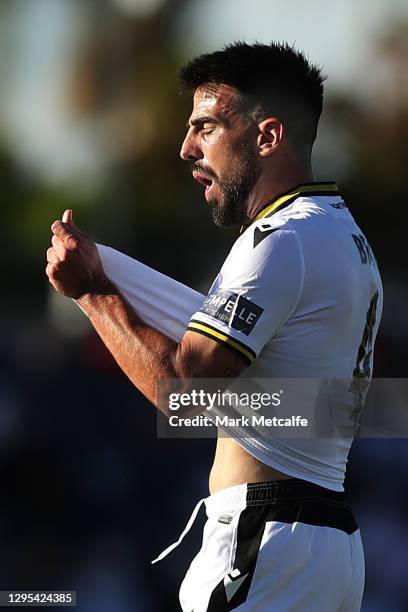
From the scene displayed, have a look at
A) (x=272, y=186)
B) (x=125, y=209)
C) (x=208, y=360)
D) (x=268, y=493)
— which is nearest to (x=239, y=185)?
(x=272, y=186)

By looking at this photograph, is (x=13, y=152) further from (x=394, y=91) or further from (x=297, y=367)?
(x=297, y=367)

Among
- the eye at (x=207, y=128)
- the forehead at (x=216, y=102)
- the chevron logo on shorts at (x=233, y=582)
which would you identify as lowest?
the chevron logo on shorts at (x=233, y=582)

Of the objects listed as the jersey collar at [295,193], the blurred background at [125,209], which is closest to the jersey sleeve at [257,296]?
the jersey collar at [295,193]

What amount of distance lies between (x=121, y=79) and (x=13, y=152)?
2.01 ft

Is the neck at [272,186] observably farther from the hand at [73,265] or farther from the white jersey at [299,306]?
the hand at [73,265]

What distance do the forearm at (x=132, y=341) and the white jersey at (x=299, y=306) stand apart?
0.08 m

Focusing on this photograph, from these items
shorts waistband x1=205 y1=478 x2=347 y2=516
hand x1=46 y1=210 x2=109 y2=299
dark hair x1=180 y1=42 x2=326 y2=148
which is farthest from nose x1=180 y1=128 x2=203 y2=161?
shorts waistband x1=205 y1=478 x2=347 y2=516

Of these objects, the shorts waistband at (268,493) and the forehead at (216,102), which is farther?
the forehead at (216,102)

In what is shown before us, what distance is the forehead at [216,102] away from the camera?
219 centimetres

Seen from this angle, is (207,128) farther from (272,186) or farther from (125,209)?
(125,209)

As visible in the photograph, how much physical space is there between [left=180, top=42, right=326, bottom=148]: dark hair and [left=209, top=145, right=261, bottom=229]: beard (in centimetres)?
10

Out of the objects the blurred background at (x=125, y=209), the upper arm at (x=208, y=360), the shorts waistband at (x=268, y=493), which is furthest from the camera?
the blurred background at (x=125, y=209)

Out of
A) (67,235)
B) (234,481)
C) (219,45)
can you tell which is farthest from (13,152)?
(234,481)

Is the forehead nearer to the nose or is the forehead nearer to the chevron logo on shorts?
the nose
